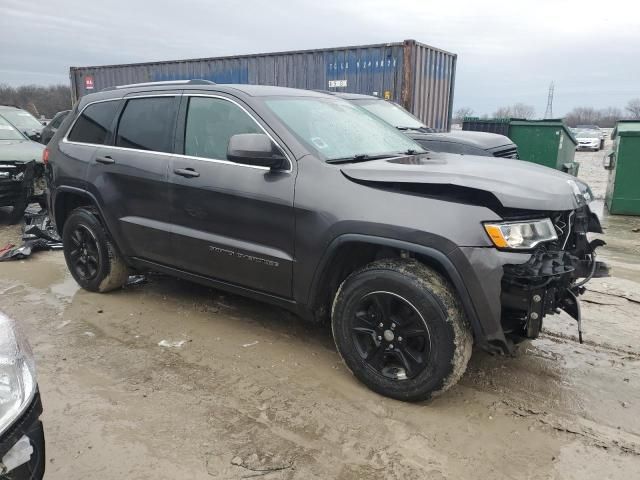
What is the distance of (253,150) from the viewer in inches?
123

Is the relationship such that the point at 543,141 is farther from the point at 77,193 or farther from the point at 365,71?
the point at 77,193

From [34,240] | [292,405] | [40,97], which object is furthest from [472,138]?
[40,97]

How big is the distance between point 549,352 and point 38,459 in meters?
3.24

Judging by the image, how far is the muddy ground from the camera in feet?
8.16

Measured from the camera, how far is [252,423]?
2797mm

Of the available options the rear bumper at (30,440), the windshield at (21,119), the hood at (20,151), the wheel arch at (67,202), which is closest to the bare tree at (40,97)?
the windshield at (21,119)

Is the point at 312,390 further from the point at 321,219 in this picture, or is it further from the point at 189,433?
the point at 321,219

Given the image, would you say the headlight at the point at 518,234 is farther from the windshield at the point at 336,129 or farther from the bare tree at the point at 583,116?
the bare tree at the point at 583,116

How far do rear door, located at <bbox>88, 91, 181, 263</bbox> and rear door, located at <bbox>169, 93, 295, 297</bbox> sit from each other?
143mm

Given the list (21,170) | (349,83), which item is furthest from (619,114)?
(21,170)

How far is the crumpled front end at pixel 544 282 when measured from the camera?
255 centimetres

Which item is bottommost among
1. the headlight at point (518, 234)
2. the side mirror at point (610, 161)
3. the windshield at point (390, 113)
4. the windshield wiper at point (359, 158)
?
the headlight at point (518, 234)

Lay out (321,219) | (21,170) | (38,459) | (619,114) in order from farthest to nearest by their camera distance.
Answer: (619,114), (21,170), (321,219), (38,459)

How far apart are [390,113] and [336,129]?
A: 4750mm
